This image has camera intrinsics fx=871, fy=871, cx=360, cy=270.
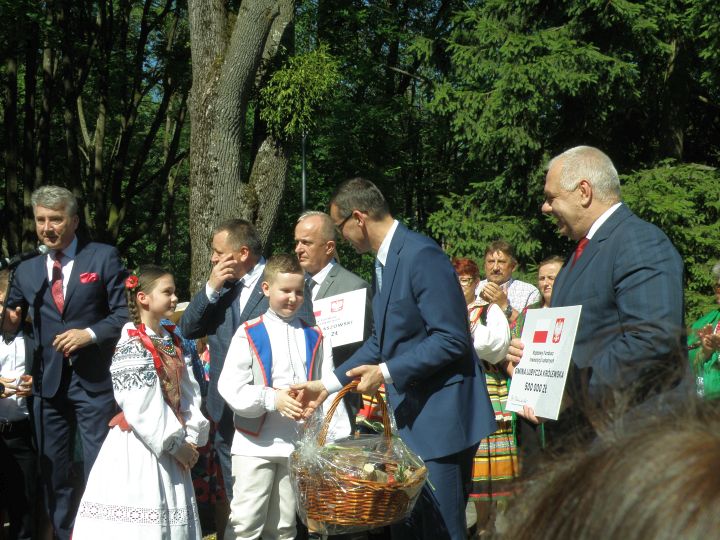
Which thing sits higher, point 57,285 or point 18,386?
point 57,285

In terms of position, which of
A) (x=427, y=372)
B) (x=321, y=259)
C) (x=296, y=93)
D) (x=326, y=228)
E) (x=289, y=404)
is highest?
(x=296, y=93)

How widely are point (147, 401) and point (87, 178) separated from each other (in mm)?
14788

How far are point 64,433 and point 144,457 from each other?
1361 millimetres

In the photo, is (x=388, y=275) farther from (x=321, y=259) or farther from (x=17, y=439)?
(x=17, y=439)

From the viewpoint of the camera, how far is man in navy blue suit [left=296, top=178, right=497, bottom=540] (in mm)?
3896

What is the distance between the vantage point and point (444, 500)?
404cm

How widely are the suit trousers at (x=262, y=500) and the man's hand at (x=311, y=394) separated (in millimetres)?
708

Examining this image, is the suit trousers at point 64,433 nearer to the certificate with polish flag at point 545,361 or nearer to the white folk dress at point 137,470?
the white folk dress at point 137,470

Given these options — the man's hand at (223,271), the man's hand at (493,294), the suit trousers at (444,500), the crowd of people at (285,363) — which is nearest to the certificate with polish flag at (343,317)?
the crowd of people at (285,363)

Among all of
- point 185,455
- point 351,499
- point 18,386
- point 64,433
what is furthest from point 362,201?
point 18,386

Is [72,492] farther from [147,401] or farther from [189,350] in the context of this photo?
[147,401]

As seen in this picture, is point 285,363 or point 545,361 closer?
point 545,361

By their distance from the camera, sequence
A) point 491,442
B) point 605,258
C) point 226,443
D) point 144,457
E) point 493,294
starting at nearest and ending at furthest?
1. point 605,258
2. point 144,457
3. point 226,443
4. point 493,294
5. point 491,442

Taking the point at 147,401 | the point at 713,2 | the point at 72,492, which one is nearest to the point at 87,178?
the point at 713,2
